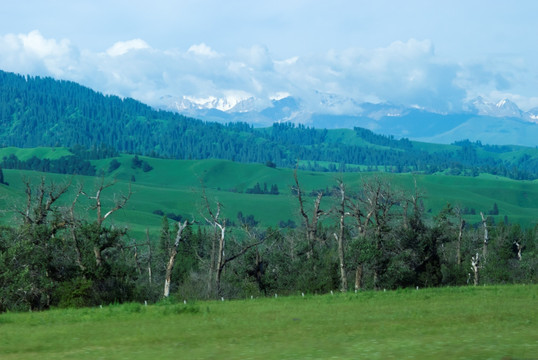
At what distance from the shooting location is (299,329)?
28.2 meters

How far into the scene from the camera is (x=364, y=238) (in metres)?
65.4

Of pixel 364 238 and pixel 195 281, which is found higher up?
pixel 364 238

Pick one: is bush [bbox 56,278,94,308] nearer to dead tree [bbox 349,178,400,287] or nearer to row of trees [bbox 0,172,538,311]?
row of trees [bbox 0,172,538,311]

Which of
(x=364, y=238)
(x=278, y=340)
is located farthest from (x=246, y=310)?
(x=364, y=238)

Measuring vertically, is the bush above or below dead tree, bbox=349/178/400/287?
below

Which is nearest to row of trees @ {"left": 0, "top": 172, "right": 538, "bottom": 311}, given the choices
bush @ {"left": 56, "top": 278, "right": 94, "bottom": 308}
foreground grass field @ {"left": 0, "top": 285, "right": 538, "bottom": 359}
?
bush @ {"left": 56, "top": 278, "right": 94, "bottom": 308}

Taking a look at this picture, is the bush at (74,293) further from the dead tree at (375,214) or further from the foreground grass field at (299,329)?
the dead tree at (375,214)

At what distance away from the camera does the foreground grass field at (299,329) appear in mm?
22328

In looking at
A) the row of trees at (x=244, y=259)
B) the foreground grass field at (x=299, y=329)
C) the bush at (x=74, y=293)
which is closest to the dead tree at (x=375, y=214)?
the row of trees at (x=244, y=259)

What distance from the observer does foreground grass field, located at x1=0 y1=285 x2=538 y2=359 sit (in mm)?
22328

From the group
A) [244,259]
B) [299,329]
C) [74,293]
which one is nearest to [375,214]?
[244,259]

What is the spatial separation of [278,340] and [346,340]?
2634mm

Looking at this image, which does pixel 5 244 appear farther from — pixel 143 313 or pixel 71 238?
pixel 143 313

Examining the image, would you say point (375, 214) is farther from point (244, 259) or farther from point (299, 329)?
point (299, 329)
